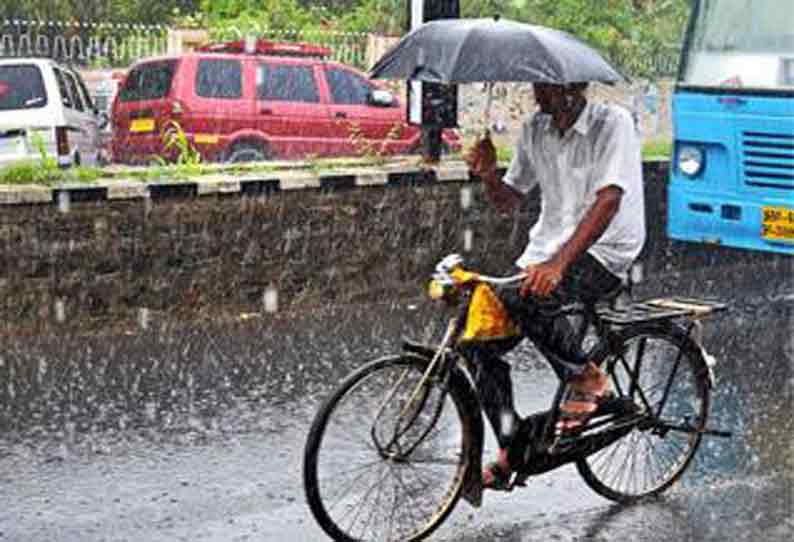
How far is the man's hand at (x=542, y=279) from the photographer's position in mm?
5316

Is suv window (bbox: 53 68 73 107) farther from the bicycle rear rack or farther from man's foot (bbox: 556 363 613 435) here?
man's foot (bbox: 556 363 613 435)

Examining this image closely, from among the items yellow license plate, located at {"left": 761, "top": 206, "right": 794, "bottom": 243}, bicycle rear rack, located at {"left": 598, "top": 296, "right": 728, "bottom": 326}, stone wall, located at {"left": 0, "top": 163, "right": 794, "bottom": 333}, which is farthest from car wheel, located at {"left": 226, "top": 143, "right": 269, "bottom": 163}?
bicycle rear rack, located at {"left": 598, "top": 296, "right": 728, "bottom": 326}

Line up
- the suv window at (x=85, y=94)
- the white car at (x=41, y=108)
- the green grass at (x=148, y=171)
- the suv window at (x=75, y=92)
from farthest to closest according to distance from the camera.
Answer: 1. the suv window at (x=85, y=94)
2. the suv window at (x=75, y=92)
3. the white car at (x=41, y=108)
4. the green grass at (x=148, y=171)

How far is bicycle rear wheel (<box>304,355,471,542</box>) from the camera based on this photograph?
5211 mm

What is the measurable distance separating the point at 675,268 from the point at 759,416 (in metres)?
5.10

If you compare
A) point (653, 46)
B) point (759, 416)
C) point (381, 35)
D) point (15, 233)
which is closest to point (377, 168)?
point (15, 233)

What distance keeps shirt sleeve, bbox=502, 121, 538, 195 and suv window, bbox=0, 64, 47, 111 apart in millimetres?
9626

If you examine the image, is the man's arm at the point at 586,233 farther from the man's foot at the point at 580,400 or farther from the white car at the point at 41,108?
the white car at the point at 41,108

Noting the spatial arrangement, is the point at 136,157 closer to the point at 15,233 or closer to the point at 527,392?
the point at 15,233

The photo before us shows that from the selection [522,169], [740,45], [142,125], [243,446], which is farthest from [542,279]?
[142,125]

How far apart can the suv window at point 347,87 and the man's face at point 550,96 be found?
36.9ft

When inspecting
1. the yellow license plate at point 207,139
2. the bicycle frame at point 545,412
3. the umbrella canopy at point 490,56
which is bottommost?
the yellow license plate at point 207,139

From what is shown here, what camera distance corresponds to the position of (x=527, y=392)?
8078 mm

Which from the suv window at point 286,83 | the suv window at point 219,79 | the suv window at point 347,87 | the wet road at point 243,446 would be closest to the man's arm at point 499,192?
the wet road at point 243,446
